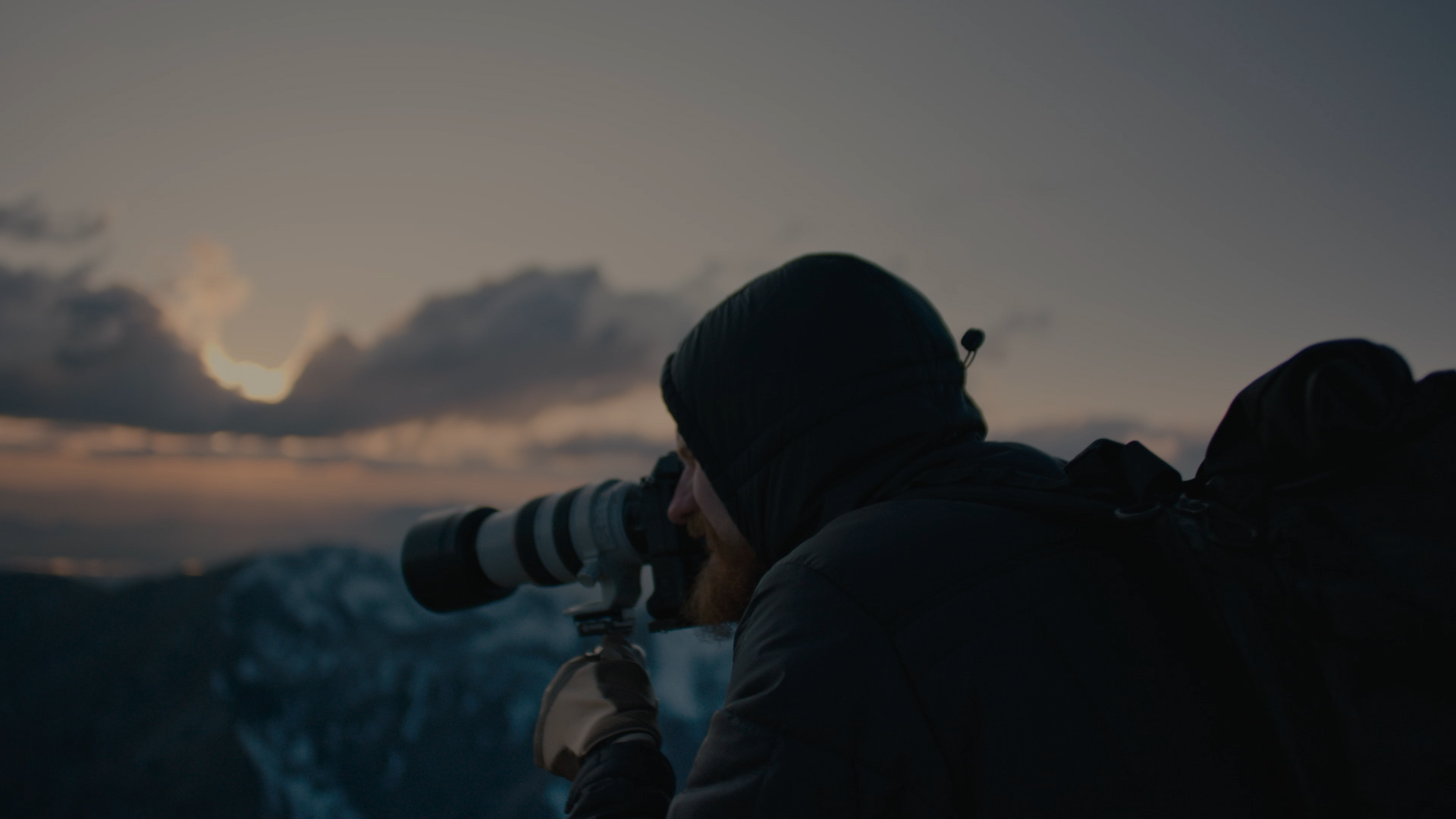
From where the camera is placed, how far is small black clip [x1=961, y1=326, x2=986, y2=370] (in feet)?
9.77

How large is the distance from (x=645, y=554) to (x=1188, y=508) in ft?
10.0

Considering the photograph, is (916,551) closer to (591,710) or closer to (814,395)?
(814,395)

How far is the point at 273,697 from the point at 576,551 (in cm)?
15025

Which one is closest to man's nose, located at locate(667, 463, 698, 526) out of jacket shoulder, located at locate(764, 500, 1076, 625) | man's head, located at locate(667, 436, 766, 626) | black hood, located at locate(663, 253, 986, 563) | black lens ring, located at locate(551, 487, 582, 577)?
man's head, located at locate(667, 436, 766, 626)

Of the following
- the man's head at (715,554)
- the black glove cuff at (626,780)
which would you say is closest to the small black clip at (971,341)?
the man's head at (715,554)

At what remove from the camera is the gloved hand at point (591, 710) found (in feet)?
10.4

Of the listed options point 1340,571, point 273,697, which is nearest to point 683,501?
point 1340,571

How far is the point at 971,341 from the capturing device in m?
3.02

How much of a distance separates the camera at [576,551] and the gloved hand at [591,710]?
0.37 meters

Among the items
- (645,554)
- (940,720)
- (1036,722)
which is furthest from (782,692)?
(645,554)

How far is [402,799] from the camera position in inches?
4264

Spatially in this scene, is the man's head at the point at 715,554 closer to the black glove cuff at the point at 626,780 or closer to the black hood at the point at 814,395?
the black hood at the point at 814,395

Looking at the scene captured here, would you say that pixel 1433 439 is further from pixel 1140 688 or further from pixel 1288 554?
pixel 1140 688

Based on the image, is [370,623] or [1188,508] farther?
[370,623]
